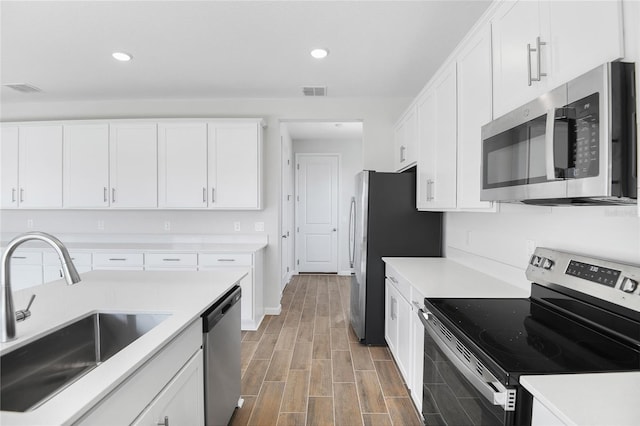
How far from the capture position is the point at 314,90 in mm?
3580

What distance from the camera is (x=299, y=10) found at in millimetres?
2137

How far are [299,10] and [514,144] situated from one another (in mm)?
1653

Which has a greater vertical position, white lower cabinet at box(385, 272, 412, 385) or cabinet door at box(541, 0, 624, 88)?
cabinet door at box(541, 0, 624, 88)

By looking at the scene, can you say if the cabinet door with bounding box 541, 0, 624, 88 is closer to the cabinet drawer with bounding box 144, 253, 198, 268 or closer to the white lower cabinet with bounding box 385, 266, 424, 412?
the white lower cabinet with bounding box 385, 266, 424, 412

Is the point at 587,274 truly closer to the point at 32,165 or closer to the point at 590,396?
the point at 590,396

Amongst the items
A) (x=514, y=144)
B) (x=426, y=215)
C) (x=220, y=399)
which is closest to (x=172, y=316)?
(x=220, y=399)

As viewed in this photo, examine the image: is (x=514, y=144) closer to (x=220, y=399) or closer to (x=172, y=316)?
(x=172, y=316)

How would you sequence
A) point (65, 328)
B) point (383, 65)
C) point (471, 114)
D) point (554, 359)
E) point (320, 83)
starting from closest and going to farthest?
point (554, 359), point (65, 328), point (471, 114), point (383, 65), point (320, 83)

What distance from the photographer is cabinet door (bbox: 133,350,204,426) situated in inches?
40.6

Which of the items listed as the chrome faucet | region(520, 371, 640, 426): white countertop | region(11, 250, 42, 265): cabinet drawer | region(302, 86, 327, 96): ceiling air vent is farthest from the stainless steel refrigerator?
region(11, 250, 42, 265): cabinet drawer

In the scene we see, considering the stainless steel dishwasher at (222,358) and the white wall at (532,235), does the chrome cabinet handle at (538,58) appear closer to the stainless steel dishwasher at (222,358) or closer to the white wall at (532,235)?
the white wall at (532,235)

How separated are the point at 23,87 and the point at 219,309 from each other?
3.83m

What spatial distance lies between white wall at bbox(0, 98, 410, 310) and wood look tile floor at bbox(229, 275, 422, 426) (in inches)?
28.8

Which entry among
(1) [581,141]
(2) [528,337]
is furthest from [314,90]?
(2) [528,337]
